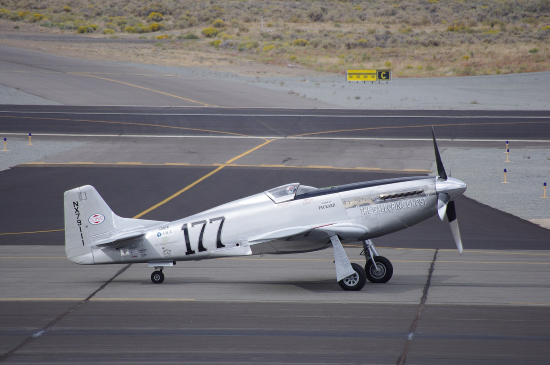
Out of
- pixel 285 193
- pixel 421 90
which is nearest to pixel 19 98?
pixel 421 90

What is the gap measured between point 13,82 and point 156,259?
5625 cm

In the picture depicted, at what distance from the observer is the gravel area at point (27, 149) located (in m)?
34.0

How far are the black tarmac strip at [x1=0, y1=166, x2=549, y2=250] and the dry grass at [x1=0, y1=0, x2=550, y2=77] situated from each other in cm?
4871

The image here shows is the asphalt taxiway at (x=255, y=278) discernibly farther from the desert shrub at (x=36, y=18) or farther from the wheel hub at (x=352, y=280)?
the desert shrub at (x=36, y=18)

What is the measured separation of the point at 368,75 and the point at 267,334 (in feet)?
195

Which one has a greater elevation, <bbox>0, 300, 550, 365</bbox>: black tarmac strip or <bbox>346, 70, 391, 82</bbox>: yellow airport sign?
<bbox>0, 300, 550, 365</bbox>: black tarmac strip

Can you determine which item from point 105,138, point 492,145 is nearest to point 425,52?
point 492,145

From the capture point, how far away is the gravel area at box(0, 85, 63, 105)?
56125mm

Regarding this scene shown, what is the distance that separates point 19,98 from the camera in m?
57.5

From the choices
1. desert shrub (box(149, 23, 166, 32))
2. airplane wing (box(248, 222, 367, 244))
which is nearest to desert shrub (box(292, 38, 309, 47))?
desert shrub (box(149, 23, 166, 32))

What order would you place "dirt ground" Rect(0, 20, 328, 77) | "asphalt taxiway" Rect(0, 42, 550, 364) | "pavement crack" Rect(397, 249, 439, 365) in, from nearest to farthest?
"pavement crack" Rect(397, 249, 439, 365) < "asphalt taxiway" Rect(0, 42, 550, 364) < "dirt ground" Rect(0, 20, 328, 77)

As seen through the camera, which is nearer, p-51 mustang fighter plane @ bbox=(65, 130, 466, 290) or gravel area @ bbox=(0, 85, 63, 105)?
p-51 mustang fighter plane @ bbox=(65, 130, 466, 290)

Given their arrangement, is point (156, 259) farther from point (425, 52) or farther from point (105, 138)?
point (425, 52)

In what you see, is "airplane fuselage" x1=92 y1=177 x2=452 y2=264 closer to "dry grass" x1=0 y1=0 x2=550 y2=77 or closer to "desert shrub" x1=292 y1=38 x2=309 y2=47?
"dry grass" x1=0 y1=0 x2=550 y2=77
